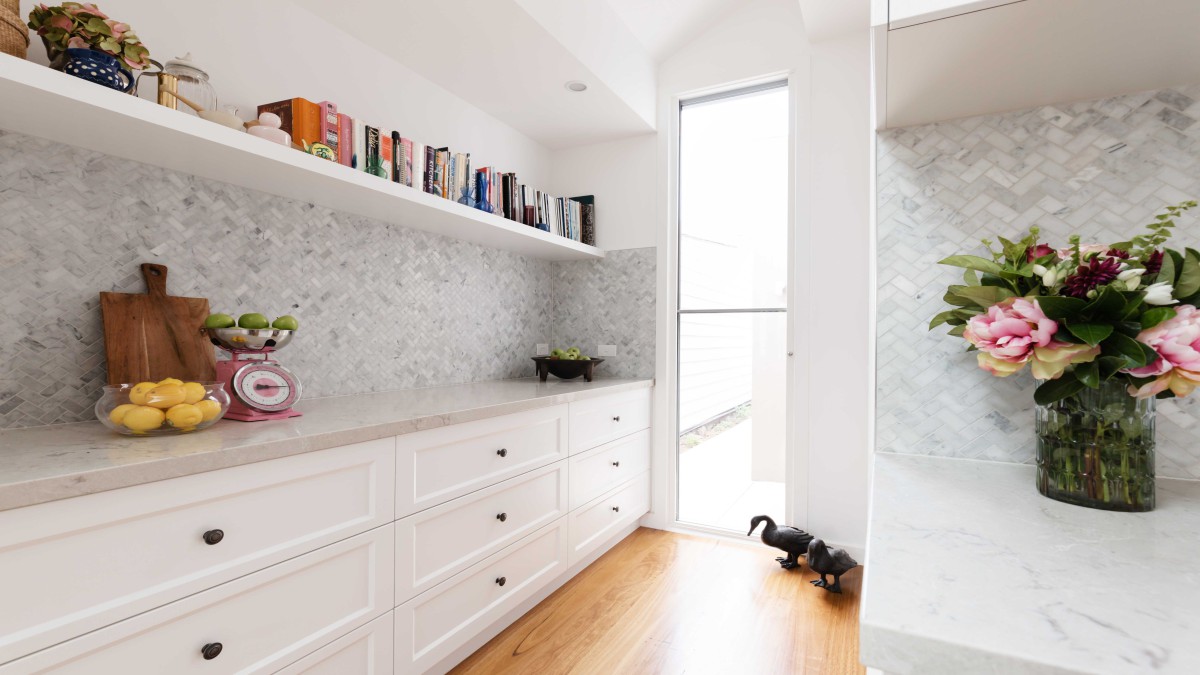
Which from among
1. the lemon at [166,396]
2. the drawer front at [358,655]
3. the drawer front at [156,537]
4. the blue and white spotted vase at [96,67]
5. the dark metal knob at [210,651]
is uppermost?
the blue and white spotted vase at [96,67]

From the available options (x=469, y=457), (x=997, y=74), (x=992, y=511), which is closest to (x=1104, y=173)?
(x=997, y=74)

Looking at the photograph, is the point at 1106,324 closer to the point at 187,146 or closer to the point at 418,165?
the point at 187,146

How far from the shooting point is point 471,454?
5.73 feet

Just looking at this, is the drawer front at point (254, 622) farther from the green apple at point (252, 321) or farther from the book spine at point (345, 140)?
the book spine at point (345, 140)

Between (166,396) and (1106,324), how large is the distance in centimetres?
167

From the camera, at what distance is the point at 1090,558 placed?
1.79 ft

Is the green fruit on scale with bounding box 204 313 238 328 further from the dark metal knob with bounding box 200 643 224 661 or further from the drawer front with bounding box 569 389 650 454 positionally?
the drawer front with bounding box 569 389 650 454

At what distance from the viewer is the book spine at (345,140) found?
1.80 meters

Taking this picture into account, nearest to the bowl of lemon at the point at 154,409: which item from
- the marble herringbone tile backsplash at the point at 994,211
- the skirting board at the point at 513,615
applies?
the skirting board at the point at 513,615

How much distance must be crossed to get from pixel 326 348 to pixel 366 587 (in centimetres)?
96

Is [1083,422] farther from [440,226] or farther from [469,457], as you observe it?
[440,226]

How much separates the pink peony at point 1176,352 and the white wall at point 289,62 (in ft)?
7.24

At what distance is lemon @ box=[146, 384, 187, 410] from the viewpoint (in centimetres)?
116

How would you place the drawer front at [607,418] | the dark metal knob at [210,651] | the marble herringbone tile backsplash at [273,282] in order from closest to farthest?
1. the dark metal knob at [210,651]
2. the marble herringbone tile backsplash at [273,282]
3. the drawer front at [607,418]
